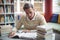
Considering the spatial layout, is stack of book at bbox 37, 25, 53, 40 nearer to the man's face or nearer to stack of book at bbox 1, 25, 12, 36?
stack of book at bbox 1, 25, 12, 36

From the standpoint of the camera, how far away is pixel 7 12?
4.59 m

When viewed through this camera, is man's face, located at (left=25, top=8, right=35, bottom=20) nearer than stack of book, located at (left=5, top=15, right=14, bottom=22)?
Yes

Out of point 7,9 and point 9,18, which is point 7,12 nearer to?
point 7,9

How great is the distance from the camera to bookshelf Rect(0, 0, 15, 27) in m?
4.52

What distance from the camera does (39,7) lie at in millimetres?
5844

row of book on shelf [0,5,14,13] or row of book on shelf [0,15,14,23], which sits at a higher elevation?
row of book on shelf [0,5,14,13]

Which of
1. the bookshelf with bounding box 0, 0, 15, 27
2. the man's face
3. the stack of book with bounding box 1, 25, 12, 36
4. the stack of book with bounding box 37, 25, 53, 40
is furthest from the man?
the bookshelf with bounding box 0, 0, 15, 27

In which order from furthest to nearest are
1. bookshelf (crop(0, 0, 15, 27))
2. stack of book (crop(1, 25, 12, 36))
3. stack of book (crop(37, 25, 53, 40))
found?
bookshelf (crop(0, 0, 15, 27))
stack of book (crop(1, 25, 12, 36))
stack of book (crop(37, 25, 53, 40))

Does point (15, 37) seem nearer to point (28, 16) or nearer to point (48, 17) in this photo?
point (28, 16)

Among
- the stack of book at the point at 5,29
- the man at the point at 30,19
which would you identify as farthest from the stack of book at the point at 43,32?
the man at the point at 30,19

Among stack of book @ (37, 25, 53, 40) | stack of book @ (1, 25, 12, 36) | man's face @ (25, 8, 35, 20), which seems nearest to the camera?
stack of book @ (37, 25, 53, 40)

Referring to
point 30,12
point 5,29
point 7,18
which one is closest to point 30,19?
point 30,12

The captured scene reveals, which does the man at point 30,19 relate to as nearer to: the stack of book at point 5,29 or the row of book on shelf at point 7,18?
the stack of book at point 5,29

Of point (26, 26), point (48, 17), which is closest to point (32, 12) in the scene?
point (26, 26)
